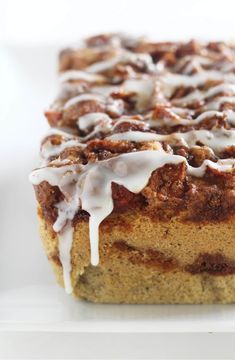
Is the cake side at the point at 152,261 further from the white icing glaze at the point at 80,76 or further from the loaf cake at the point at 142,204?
the white icing glaze at the point at 80,76

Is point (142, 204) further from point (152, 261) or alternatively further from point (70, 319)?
point (70, 319)

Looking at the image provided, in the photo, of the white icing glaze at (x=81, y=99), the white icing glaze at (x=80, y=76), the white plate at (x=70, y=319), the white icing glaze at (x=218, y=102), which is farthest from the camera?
the white icing glaze at (x=80, y=76)

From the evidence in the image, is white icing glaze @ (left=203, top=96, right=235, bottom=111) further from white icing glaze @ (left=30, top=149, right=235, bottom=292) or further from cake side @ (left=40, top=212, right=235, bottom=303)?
cake side @ (left=40, top=212, right=235, bottom=303)

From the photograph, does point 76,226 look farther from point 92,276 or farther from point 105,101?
point 105,101

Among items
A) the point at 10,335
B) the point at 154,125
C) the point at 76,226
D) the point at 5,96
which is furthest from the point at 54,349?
the point at 5,96

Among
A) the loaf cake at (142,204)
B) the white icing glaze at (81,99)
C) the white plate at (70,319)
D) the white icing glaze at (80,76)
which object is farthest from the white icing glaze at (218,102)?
the white plate at (70,319)

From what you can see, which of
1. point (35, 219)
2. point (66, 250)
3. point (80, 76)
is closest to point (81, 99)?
point (80, 76)

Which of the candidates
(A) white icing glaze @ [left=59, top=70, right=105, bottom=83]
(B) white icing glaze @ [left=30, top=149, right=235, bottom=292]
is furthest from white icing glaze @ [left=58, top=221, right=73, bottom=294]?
(A) white icing glaze @ [left=59, top=70, right=105, bottom=83]
